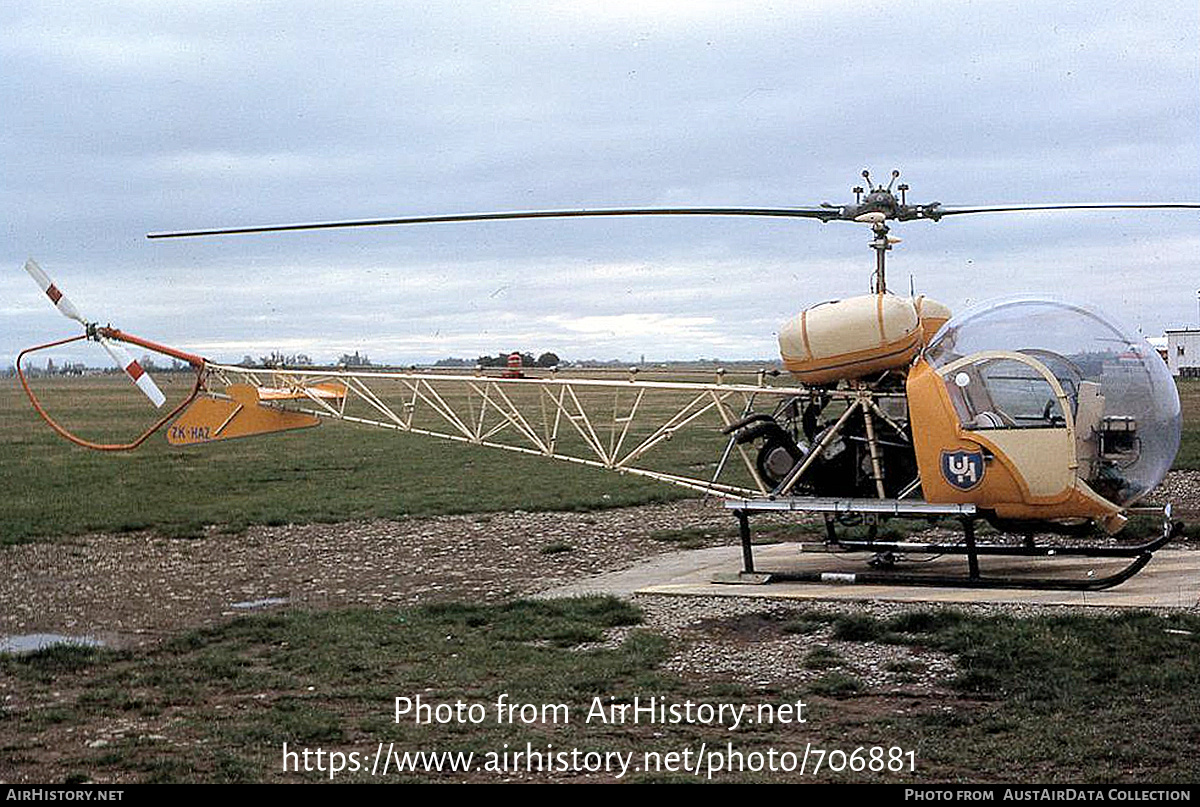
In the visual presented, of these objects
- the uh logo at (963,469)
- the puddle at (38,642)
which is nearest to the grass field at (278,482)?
the puddle at (38,642)

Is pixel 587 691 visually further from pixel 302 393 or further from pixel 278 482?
pixel 278 482

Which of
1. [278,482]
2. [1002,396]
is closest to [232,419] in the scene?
[278,482]

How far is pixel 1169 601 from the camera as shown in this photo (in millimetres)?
9508

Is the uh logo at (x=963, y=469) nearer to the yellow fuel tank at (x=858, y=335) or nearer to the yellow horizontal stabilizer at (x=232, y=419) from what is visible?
the yellow fuel tank at (x=858, y=335)

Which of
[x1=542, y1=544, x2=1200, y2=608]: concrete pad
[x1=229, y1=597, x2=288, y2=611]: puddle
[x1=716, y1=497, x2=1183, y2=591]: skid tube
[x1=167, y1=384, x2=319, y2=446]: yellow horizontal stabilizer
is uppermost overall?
[x1=167, y1=384, x2=319, y2=446]: yellow horizontal stabilizer

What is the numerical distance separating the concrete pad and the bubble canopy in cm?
85

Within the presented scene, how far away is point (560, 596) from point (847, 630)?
10.00 ft

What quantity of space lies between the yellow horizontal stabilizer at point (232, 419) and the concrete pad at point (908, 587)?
17.4ft

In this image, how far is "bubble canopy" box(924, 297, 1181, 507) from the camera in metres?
9.84

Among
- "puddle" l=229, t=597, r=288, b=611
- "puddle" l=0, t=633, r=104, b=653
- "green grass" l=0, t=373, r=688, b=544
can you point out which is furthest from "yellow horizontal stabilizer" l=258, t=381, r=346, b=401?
"puddle" l=0, t=633, r=104, b=653

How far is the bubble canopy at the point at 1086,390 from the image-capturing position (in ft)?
32.3

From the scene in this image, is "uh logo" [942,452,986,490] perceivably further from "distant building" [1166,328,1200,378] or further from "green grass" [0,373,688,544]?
"distant building" [1166,328,1200,378]

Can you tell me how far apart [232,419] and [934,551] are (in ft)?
29.6
